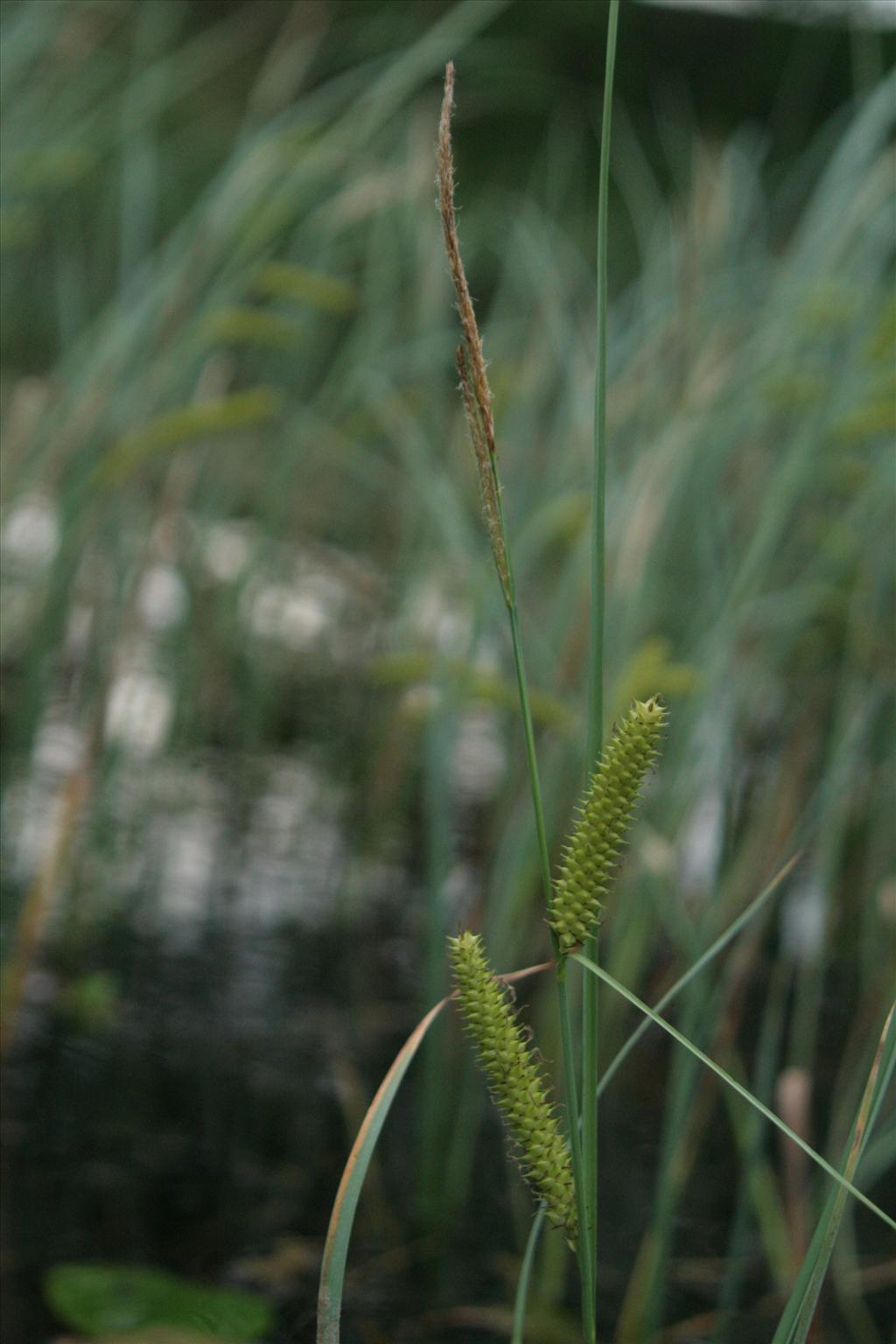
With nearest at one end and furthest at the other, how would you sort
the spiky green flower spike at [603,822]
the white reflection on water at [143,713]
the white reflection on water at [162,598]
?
the spiky green flower spike at [603,822] < the white reflection on water at [143,713] < the white reflection on water at [162,598]

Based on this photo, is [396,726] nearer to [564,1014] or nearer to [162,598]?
[162,598]

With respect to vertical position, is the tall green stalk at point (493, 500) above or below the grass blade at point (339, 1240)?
above

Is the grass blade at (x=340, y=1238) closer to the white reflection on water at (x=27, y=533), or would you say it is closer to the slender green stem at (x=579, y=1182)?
the slender green stem at (x=579, y=1182)

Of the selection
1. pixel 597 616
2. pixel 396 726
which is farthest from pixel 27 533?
pixel 597 616

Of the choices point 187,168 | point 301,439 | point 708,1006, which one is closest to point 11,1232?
point 708,1006

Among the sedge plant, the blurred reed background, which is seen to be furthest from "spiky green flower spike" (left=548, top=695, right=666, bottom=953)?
the blurred reed background

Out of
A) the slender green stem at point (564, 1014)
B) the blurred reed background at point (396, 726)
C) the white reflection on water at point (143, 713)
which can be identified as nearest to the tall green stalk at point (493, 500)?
the slender green stem at point (564, 1014)
